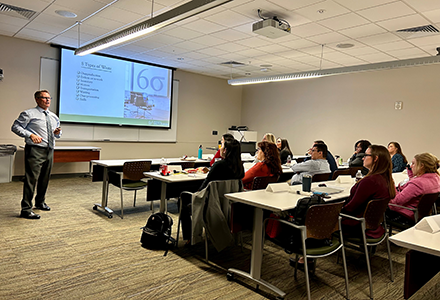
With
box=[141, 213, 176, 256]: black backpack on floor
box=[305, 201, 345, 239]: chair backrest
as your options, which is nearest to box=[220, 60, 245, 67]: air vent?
box=[141, 213, 176, 256]: black backpack on floor

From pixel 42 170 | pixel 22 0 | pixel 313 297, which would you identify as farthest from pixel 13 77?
pixel 313 297

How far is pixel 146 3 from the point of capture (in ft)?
15.0

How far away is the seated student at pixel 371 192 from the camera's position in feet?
9.25

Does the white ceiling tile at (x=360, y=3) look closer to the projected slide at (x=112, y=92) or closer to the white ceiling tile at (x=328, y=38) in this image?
the white ceiling tile at (x=328, y=38)

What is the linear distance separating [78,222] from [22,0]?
312cm

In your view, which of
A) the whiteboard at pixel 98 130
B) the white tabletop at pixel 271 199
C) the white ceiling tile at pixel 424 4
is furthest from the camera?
the whiteboard at pixel 98 130

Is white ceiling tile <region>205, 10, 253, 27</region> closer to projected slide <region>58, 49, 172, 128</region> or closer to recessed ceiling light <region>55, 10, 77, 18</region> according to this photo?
recessed ceiling light <region>55, 10, 77, 18</region>

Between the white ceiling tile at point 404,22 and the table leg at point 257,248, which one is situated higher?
the white ceiling tile at point 404,22

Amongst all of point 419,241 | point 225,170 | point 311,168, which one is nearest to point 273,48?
point 311,168

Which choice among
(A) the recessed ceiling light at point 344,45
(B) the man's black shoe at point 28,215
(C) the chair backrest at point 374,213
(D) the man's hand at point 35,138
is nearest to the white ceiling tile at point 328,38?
(A) the recessed ceiling light at point 344,45

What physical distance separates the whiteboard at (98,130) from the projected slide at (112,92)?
15 cm

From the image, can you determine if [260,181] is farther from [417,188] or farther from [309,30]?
[309,30]

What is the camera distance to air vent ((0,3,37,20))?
16.6 ft

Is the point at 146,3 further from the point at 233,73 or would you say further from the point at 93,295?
the point at 233,73
